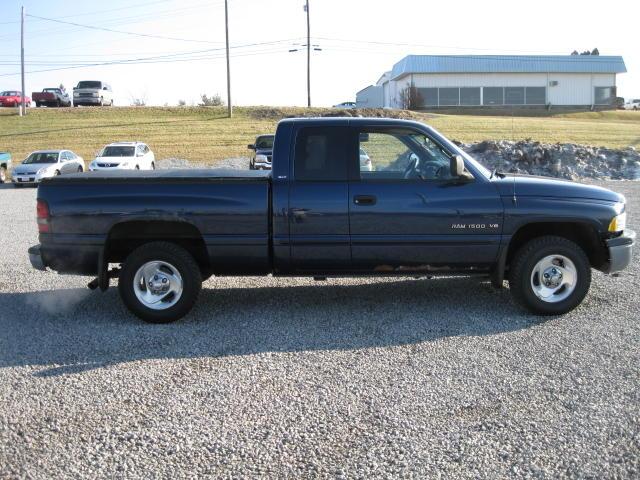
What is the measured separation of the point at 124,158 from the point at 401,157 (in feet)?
69.6

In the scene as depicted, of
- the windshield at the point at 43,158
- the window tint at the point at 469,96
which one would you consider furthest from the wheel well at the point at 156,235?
the window tint at the point at 469,96

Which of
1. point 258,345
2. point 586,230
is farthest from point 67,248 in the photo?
point 586,230

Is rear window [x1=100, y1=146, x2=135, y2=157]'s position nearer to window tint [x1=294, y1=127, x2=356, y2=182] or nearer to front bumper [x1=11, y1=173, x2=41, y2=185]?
front bumper [x1=11, y1=173, x2=41, y2=185]

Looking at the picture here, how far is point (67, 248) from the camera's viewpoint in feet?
20.7

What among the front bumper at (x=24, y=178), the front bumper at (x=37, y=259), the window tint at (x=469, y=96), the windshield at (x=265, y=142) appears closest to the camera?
the front bumper at (x=37, y=259)

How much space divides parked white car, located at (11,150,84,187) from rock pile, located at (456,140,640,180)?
16745 millimetres

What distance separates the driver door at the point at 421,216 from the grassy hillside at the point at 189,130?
1099 inches


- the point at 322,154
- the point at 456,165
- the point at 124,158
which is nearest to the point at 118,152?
the point at 124,158

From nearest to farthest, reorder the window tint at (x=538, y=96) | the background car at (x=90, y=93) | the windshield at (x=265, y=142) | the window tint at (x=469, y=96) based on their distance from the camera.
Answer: the windshield at (x=265, y=142)
the background car at (x=90, y=93)
the window tint at (x=469, y=96)
the window tint at (x=538, y=96)

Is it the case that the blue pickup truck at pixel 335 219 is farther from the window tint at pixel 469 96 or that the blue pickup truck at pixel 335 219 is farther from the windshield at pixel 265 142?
the window tint at pixel 469 96

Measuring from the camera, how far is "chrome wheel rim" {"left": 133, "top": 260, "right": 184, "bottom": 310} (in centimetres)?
630

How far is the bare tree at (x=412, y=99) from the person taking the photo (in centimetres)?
6406

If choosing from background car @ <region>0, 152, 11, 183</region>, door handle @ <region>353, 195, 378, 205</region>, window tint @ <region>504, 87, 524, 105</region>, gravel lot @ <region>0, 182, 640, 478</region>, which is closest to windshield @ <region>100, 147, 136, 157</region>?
background car @ <region>0, 152, 11, 183</region>

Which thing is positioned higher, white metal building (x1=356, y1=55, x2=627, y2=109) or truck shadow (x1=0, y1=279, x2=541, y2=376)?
white metal building (x1=356, y1=55, x2=627, y2=109)
